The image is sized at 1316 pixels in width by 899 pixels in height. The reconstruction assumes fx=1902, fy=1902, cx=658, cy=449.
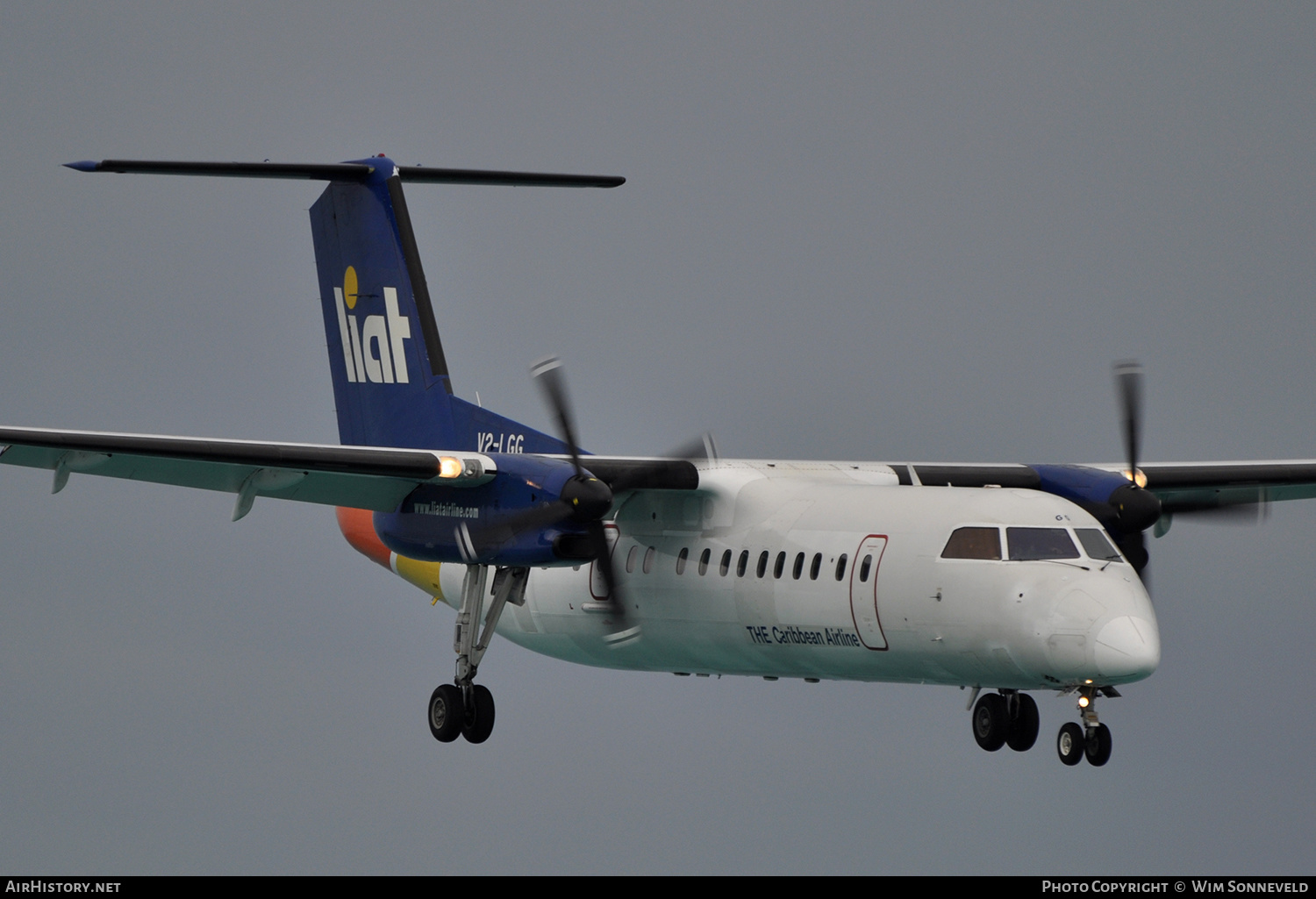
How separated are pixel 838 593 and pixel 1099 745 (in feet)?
10.5

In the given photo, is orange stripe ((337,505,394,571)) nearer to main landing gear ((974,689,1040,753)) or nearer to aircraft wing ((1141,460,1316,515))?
main landing gear ((974,689,1040,753))

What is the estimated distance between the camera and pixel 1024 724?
71.4ft

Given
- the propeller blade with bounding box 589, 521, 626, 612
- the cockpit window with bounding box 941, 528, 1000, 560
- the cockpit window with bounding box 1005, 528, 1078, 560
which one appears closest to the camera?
the cockpit window with bounding box 1005, 528, 1078, 560

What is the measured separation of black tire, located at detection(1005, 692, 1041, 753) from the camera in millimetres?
21766

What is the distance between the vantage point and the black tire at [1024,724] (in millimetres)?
21766

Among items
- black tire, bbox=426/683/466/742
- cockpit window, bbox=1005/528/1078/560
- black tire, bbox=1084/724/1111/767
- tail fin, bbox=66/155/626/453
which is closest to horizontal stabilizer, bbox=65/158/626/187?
tail fin, bbox=66/155/626/453

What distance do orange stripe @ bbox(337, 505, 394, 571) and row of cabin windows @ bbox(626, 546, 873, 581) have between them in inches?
186

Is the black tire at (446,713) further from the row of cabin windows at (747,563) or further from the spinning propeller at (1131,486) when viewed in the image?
the spinning propeller at (1131,486)

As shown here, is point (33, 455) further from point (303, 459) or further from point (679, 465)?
point (679, 465)

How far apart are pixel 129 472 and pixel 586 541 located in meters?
5.29

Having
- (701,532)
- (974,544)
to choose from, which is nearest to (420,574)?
(701,532)

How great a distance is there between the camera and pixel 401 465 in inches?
848

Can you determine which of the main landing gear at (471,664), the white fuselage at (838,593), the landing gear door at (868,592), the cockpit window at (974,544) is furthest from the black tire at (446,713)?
the cockpit window at (974,544)

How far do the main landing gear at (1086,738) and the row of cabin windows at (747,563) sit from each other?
8.53 feet
